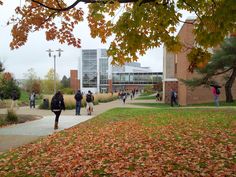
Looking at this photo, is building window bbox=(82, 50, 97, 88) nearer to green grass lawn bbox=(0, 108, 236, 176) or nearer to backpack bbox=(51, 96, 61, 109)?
backpack bbox=(51, 96, 61, 109)

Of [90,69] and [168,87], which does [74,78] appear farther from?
[168,87]

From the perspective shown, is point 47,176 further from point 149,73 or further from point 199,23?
point 149,73

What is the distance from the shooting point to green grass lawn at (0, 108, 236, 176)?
7.91m

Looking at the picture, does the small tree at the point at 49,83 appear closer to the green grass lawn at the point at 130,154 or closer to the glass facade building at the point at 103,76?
the glass facade building at the point at 103,76

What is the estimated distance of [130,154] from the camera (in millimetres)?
9578

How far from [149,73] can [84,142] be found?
368 feet

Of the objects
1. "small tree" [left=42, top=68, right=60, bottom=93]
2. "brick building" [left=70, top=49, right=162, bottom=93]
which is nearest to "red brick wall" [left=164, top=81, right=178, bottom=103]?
"small tree" [left=42, top=68, right=60, bottom=93]

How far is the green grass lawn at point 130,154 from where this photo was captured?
7914 millimetres

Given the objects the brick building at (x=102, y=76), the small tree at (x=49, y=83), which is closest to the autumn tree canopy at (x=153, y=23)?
the small tree at (x=49, y=83)

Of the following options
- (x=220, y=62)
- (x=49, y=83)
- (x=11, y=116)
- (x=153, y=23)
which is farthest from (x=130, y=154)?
(x=49, y=83)

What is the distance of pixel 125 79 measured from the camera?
12219cm

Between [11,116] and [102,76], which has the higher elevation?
[102,76]

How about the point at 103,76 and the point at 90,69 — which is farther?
the point at 90,69

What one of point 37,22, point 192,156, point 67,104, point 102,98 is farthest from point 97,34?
point 102,98
